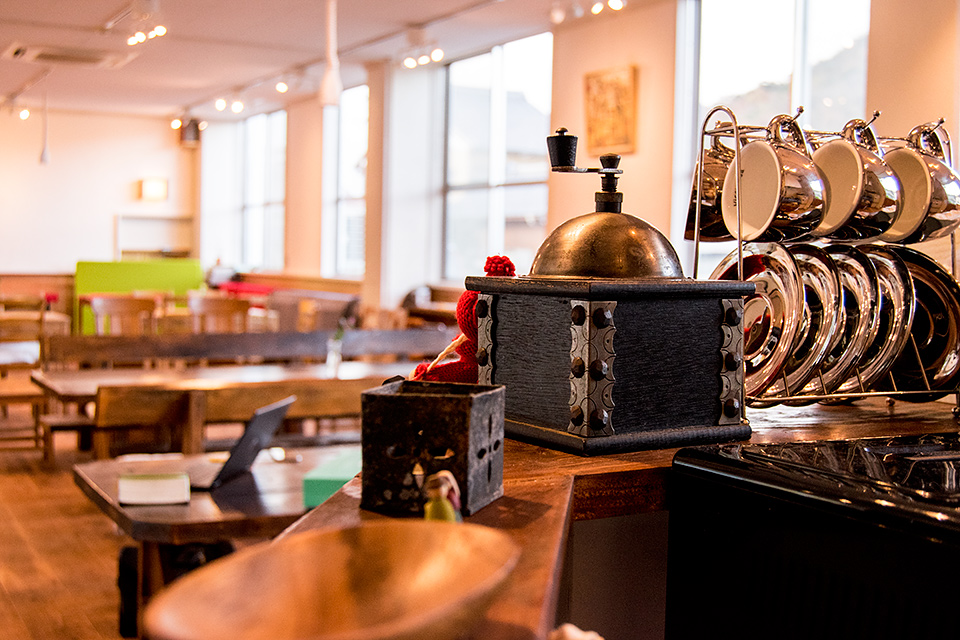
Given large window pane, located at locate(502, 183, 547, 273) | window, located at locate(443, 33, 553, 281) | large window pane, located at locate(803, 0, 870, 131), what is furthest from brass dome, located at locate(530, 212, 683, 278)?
large window pane, located at locate(502, 183, 547, 273)

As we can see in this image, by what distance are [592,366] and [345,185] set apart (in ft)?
31.1

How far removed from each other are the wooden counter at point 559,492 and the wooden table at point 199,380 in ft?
7.59

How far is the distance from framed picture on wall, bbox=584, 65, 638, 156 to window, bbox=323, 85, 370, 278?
12.7 feet

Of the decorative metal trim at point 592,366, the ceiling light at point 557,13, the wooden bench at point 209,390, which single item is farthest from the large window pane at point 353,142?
the decorative metal trim at point 592,366

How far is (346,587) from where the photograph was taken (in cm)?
60

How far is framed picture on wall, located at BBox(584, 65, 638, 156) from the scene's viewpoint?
6.38 m

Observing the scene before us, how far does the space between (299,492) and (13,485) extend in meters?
3.02

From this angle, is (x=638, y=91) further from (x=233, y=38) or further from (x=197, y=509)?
(x=197, y=509)

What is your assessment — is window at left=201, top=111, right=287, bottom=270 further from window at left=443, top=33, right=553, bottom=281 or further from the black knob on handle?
the black knob on handle

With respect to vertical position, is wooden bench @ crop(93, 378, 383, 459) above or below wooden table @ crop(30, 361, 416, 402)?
below

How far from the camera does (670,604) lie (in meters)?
1.24

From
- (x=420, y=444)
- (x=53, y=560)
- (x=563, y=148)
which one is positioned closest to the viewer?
A: (x=420, y=444)

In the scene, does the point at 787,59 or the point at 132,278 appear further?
the point at 132,278

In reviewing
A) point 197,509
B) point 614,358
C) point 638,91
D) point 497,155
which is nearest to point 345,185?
point 497,155
